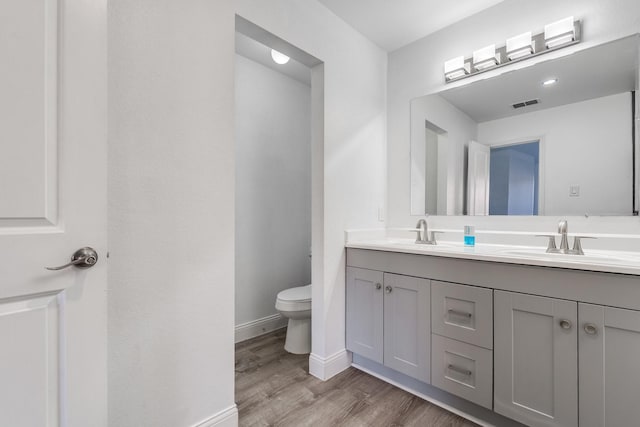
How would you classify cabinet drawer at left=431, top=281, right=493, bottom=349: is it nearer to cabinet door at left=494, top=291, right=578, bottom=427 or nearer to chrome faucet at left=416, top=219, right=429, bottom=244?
cabinet door at left=494, top=291, right=578, bottom=427

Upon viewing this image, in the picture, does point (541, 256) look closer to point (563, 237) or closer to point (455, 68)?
point (563, 237)

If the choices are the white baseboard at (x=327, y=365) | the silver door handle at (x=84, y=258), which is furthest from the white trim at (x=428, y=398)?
the silver door handle at (x=84, y=258)

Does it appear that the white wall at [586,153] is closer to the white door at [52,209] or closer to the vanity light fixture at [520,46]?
the vanity light fixture at [520,46]

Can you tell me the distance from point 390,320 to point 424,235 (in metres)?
0.67

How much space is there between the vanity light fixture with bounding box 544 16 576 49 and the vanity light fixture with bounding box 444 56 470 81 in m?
0.45

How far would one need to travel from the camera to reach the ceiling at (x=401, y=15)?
1.91 metres

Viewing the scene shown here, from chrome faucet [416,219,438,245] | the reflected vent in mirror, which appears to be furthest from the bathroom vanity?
the reflected vent in mirror

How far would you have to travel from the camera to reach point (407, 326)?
175cm

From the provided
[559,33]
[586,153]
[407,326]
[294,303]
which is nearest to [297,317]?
[294,303]

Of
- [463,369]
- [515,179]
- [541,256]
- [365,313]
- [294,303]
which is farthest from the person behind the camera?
[294,303]

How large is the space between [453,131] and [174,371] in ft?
7.33

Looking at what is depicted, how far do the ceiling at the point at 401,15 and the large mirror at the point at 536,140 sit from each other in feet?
1.57

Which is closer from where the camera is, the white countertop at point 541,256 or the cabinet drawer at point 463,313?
the white countertop at point 541,256

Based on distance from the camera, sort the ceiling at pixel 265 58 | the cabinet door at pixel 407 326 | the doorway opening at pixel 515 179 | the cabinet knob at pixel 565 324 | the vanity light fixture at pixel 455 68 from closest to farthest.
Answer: the cabinet knob at pixel 565 324, the cabinet door at pixel 407 326, the doorway opening at pixel 515 179, the vanity light fixture at pixel 455 68, the ceiling at pixel 265 58
